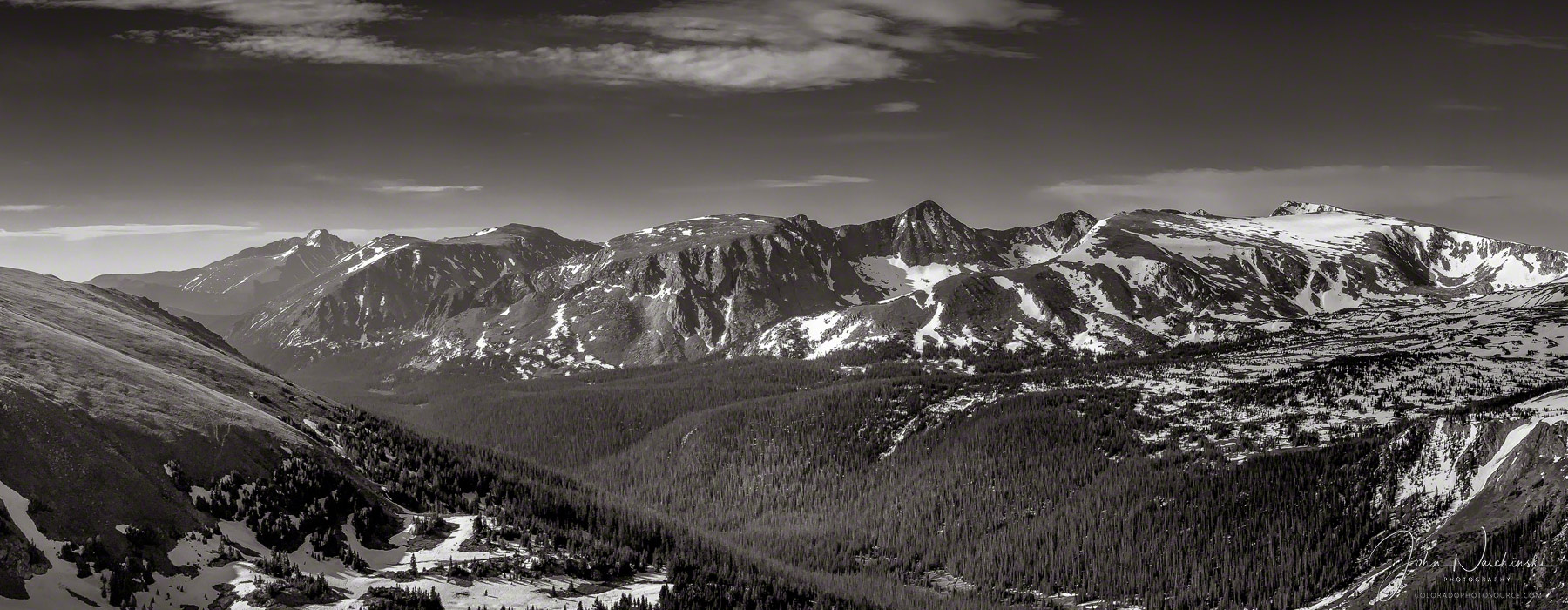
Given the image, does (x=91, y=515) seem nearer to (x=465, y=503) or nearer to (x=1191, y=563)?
(x=465, y=503)

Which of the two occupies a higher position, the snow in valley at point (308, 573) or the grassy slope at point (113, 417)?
the grassy slope at point (113, 417)

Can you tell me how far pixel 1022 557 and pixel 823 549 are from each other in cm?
4247

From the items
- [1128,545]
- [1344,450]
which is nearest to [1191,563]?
[1128,545]

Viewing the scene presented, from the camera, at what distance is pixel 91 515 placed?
211 ft
